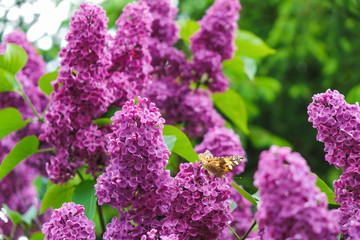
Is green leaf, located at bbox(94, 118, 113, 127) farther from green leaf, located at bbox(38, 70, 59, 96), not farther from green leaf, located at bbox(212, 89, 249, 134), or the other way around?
green leaf, located at bbox(212, 89, 249, 134)

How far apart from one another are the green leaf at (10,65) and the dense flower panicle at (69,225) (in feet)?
2.77

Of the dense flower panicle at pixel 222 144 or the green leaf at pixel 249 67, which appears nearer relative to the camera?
→ the dense flower panicle at pixel 222 144

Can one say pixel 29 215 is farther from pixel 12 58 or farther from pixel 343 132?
pixel 343 132

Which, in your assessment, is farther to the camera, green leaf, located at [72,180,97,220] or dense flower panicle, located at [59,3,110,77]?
dense flower panicle, located at [59,3,110,77]

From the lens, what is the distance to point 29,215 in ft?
7.26

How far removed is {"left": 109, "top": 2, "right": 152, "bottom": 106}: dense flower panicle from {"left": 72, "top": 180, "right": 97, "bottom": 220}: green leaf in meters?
0.32

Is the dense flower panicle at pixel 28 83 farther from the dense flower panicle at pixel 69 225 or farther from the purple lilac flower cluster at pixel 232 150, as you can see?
the dense flower panicle at pixel 69 225

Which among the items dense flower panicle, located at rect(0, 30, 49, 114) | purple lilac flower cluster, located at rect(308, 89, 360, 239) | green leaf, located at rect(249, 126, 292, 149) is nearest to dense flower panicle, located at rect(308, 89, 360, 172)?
purple lilac flower cluster, located at rect(308, 89, 360, 239)

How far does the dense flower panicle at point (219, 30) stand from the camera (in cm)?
208

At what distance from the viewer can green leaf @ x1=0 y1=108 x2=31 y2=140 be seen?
1668 mm

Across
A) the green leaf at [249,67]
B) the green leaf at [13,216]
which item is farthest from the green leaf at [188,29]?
the green leaf at [13,216]

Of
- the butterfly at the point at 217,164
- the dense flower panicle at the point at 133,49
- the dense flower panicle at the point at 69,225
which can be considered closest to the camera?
the dense flower panicle at the point at 69,225

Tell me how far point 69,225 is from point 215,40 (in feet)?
4.15

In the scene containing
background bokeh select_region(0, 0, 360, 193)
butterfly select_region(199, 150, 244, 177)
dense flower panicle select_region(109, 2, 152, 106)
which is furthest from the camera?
background bokeh select_region(0, 0, 360, 193)
